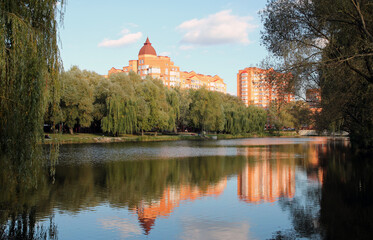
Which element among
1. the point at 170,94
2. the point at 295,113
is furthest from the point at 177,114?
the point at 295,113

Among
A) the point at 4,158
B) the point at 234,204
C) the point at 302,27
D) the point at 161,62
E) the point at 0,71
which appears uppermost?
the point at 161,62

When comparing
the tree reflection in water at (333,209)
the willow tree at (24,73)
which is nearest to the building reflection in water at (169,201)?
the tree reflection in water at (333,209)

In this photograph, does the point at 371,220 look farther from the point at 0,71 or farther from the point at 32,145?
the point at 0,71

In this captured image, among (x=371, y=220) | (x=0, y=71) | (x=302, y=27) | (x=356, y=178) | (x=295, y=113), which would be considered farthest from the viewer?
(x=295, y=113)

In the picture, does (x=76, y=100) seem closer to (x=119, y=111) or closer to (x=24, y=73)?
(x=119, y=111)

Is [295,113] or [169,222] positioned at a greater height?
[295,113]

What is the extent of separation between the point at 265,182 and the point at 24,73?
12.8 metres

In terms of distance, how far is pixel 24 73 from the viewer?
8.10 meters

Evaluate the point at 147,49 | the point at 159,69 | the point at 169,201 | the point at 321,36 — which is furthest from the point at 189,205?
the point at 147,49

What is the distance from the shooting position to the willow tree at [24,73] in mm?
7932

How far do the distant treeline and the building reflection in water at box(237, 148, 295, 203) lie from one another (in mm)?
29809

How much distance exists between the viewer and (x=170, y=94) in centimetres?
6425

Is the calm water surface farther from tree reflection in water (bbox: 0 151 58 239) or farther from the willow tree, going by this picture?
the willow tree

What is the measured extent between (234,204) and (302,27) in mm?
7802
